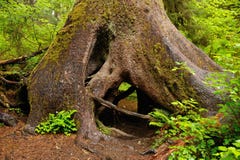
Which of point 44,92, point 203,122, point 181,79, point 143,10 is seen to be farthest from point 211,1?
point 203,122

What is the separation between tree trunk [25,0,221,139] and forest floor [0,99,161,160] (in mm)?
469

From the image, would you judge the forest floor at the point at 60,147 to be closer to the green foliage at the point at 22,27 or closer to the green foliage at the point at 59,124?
the green foliage at the point at 59,124

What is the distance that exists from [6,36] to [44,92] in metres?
5.50

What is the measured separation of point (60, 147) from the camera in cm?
537

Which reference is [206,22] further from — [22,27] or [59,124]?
[59,124]

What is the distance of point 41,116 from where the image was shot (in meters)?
6.34

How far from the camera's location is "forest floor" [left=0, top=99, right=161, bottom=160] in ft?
16.6

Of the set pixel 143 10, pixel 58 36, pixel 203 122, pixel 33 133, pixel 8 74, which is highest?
pixel 143 10

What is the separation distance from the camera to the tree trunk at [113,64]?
6496 millimetres

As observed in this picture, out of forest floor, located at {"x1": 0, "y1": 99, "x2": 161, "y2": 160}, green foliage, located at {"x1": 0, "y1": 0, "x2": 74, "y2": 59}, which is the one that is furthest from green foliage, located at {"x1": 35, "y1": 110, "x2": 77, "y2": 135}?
green foliage, located at {"x1": 0, "y1": 0, "x2": 74, "y2": 59}

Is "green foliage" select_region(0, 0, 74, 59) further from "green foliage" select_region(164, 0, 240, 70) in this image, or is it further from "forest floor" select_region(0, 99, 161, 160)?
"green foliage" select_region(164, 0, 240, 70)

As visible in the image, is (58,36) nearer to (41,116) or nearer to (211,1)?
(41,116)

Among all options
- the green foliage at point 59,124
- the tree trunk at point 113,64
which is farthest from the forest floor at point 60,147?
the tree trunk at point 113,64

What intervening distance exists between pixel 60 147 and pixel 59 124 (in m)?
0.72
